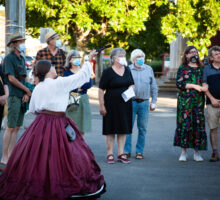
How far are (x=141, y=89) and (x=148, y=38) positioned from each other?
3406cm

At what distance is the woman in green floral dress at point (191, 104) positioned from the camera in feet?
26.7

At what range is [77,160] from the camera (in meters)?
5.35

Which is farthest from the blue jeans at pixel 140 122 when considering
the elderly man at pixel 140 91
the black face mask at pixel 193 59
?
the black face mask at pixel 193 59

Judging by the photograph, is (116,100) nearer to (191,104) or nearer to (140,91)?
(140,91)

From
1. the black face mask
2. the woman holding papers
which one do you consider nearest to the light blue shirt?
the woman holding papers

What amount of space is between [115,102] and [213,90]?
1651 millimetres

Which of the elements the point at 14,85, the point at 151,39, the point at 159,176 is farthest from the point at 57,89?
the point at 151,39

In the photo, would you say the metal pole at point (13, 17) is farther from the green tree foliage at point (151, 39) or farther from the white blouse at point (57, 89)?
the green tree foliage at point (151, 39)

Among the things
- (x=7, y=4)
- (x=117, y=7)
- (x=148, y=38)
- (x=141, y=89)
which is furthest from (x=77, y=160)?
(x=148, y=38)

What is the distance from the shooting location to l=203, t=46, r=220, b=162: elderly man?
821 cm

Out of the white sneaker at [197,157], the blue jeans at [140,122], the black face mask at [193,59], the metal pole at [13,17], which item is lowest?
the white sneaker at [197,157]

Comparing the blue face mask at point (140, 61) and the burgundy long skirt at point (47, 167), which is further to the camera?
the blue face mask at point (140, 61)

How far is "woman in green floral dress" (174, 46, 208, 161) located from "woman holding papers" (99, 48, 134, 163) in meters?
0.86

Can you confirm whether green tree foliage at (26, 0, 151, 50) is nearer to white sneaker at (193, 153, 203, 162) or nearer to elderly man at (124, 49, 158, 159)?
elderly man at (124, 49, 158, 159)
